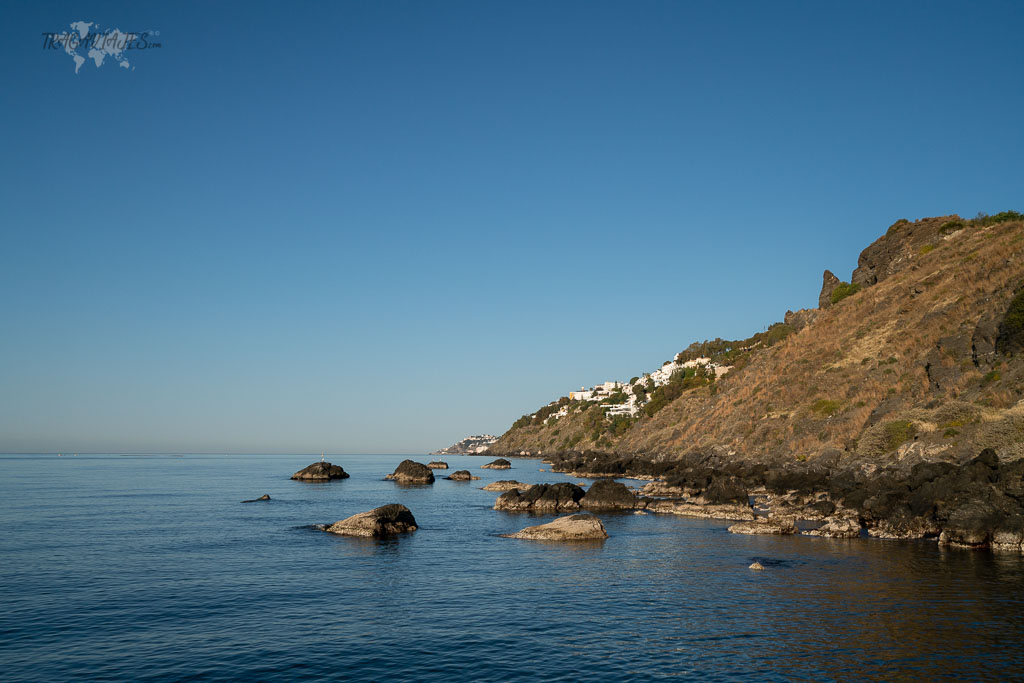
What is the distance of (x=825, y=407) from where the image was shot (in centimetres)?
9325

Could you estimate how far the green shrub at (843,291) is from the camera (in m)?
145

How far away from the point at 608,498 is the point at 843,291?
341ft

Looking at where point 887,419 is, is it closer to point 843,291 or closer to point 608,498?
point 608,498

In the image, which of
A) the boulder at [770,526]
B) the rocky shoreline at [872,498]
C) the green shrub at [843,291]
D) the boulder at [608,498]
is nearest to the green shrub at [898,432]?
the rocky shoreline at [872,498]

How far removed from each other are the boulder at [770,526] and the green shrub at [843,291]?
10839 centimetres

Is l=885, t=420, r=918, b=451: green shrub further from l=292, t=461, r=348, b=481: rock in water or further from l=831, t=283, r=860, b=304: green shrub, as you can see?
l=292, t=461, r=348, b=481: rock in water

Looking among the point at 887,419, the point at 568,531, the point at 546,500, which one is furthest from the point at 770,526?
the point at 887,419

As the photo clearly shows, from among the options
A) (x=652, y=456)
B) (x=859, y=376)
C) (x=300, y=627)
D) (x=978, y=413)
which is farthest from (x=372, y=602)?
(x=652, y=456)

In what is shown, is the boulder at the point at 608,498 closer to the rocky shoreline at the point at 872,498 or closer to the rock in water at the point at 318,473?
the rocky shoreline at the point at 872,498

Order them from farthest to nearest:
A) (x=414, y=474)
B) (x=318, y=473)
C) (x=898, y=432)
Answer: (x=318, y=473) → (x=414, y=474) → (x=898, y=432)

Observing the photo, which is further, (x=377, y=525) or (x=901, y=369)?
(x=901, y=369)

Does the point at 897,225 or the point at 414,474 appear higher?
the point at 897,225

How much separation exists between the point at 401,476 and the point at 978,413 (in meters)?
99.3

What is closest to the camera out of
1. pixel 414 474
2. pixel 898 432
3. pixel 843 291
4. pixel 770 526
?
pixel 770 526
